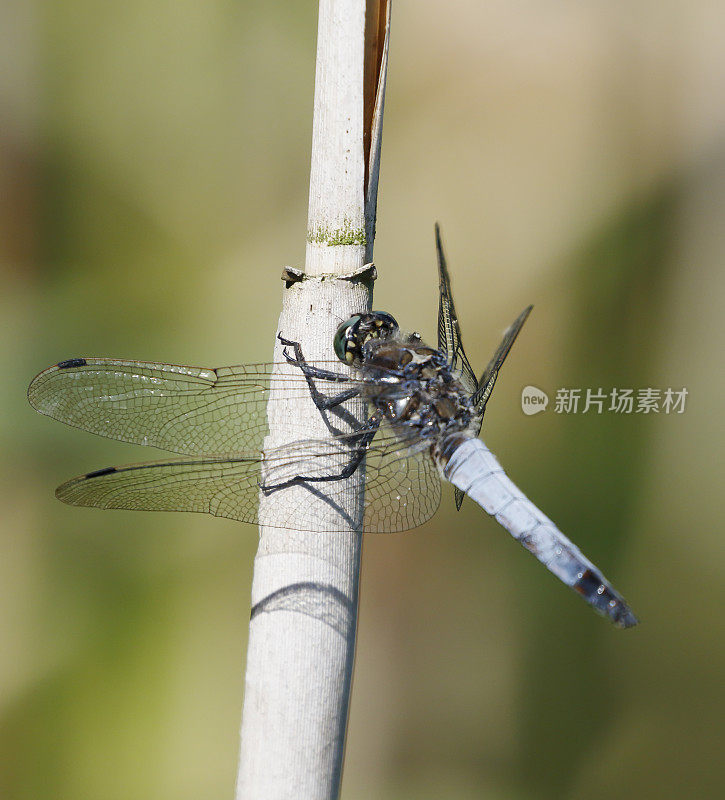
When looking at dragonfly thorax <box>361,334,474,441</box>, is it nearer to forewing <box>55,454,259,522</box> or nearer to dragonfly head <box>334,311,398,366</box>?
dragonfly head <box>334,311,398,366</box>

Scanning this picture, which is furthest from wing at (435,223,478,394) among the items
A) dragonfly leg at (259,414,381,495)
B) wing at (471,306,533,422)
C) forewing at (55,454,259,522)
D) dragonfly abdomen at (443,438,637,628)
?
forewing at (55,454,259,522)

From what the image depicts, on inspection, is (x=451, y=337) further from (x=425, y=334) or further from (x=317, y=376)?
(x=425, y=334)

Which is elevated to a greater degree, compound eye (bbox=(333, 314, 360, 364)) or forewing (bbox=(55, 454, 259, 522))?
compound eye (bbox=(333, 314, 360, 364))

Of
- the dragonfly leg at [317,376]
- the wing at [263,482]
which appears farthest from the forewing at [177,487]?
the dragonfly leg at [317,376]

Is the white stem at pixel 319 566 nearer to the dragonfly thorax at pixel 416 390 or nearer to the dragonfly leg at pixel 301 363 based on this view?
the dragonfly leg at pixel 301 363

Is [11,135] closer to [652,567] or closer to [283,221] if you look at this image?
[283,221]

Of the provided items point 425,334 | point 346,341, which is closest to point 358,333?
point 346,341
